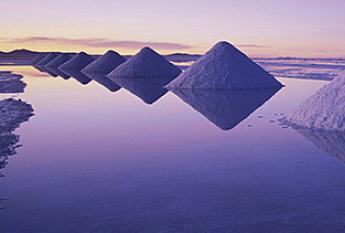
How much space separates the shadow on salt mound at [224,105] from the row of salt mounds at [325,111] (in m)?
1.64

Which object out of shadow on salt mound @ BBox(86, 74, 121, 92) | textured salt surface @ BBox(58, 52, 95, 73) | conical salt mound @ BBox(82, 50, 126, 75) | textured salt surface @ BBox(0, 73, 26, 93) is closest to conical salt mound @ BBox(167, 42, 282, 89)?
shadow on salt mound @ BBox(86, 74, 121, 92)

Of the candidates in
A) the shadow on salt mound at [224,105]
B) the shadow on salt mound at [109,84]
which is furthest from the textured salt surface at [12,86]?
the shadow on salt mound at [224,105]

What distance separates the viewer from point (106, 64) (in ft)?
132

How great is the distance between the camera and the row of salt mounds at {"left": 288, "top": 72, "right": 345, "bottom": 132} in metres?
9.37

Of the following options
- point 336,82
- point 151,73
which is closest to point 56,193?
point 336,82

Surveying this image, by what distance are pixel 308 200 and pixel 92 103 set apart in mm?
11575

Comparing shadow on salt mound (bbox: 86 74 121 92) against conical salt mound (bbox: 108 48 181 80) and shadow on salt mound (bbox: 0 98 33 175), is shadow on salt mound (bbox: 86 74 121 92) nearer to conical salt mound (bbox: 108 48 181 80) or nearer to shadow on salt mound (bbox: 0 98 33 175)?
conical salt mound (bbox: 108 48 181 80)

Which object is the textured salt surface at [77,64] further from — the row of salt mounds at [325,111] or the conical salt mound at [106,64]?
the row of salt mounds at [325,111]

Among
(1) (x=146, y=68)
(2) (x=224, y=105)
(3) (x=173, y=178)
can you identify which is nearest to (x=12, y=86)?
(1) (x=146, y=68)

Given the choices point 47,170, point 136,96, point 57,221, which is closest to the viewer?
point 57,221

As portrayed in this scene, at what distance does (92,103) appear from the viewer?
15203mm

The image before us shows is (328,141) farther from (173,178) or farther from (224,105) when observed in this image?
(224,105)

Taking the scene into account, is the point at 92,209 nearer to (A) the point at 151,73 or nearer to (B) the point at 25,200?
(B) the point at 25,200

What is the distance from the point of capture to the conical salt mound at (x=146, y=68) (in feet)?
104
